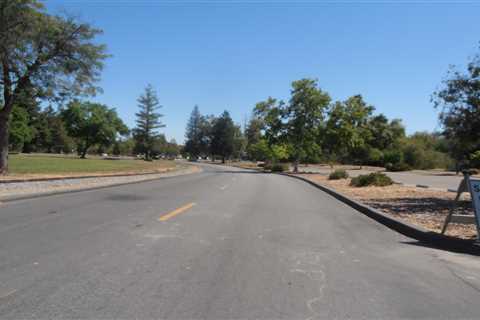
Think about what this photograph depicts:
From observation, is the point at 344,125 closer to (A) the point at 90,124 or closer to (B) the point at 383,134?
(B) the point at 383,134

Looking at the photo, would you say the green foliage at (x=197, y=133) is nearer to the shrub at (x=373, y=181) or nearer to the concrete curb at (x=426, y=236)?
the shrub at (x=373, y=181)

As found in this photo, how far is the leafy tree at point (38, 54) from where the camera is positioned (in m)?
20.9

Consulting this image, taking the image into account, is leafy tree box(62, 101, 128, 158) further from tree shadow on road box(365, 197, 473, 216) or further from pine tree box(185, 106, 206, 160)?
tree shadow on road box(365, 197, 473, 216)

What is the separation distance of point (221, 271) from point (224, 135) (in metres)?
108

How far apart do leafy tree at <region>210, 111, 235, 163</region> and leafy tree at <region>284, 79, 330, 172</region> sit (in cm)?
6446

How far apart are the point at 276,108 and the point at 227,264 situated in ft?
146

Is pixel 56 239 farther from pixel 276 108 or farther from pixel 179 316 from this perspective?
pixel 276 108

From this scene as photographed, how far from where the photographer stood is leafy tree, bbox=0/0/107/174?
821 inches

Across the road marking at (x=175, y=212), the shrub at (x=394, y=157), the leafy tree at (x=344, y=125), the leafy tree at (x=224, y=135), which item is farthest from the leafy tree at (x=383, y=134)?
the road marking at (x=175, y=212)

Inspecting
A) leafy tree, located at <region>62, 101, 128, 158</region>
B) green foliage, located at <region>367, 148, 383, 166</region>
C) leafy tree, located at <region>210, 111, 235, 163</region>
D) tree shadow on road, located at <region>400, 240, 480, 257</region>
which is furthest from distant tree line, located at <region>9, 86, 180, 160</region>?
tree shadow on road, located at <region>400, 240, 480, 257</region>

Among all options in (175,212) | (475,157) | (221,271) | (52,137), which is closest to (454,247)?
(221,271)

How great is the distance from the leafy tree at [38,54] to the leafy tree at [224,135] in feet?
289

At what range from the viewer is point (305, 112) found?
4772 cm

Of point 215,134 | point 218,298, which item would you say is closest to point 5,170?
point 218,298
